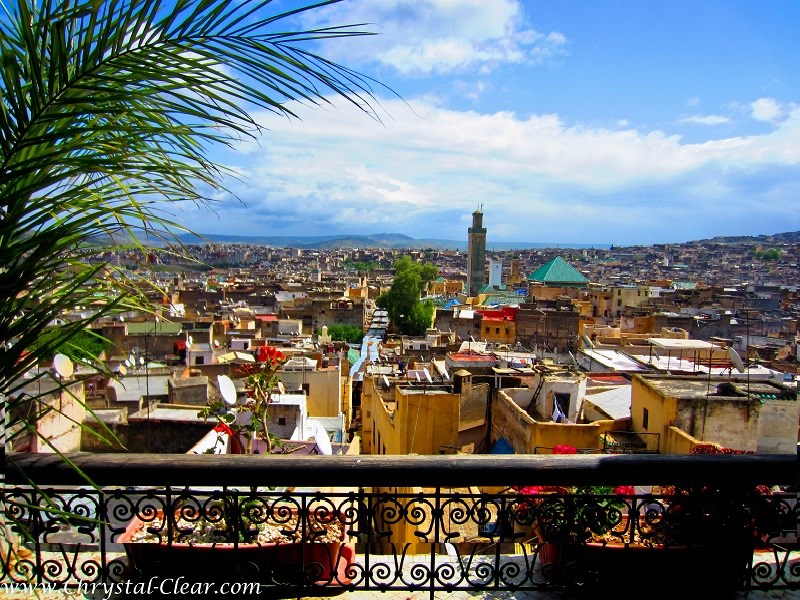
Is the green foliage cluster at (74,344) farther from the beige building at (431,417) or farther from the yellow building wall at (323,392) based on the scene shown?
the yellow building wall at (323,392)

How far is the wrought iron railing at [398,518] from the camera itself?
2.20 meters

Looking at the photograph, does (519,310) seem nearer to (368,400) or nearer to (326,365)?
(326,365)

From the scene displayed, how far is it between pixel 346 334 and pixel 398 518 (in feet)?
115

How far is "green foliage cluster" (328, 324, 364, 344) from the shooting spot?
37000 millimetres

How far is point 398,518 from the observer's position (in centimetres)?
224

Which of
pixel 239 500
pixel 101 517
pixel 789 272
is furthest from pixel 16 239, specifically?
pixel 789 272

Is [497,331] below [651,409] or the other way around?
below

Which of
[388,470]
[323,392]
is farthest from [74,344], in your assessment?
[323,392]

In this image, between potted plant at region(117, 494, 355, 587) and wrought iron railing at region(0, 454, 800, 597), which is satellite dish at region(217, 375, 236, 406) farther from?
potted plant at region(117, 494, 355, 587)

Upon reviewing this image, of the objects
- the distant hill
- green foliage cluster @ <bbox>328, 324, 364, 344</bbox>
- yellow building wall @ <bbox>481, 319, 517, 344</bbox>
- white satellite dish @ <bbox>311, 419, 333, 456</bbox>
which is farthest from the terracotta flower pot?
the distant hill

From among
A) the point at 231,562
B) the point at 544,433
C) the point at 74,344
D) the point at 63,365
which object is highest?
the point at 74,344

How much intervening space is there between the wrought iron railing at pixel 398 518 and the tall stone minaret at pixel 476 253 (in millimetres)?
69108

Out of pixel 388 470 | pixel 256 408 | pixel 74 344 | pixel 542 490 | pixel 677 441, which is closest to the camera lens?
pixel 74 344

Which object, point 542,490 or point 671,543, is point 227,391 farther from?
point 671,543
